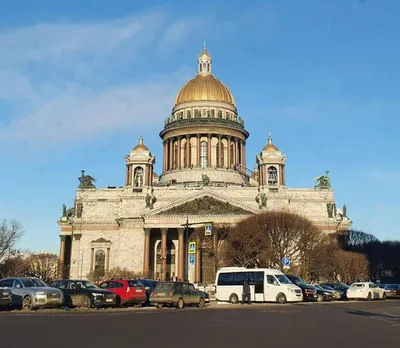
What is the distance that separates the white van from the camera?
3588 centimetres

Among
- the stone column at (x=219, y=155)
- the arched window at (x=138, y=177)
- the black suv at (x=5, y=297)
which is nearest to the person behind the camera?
the black suv at (x=5, y=297)

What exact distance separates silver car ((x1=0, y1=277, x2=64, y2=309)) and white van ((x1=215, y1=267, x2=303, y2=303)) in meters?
14.2

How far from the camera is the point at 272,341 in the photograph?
1477cm

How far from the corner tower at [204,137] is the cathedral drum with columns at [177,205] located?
192 millimetres

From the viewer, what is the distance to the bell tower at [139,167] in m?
87.1

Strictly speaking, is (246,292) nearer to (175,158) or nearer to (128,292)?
(128,292)

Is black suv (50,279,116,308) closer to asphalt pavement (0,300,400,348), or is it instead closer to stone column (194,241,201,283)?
asphalt pavement (0,300,400,348)

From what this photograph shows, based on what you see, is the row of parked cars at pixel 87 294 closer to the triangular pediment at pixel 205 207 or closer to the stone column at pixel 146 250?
the triangular pediment at pixel 205 207

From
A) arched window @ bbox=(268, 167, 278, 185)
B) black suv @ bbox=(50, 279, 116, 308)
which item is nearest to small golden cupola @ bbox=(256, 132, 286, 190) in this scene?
→ arched window @ bbox=(268, 167, 278, 185)

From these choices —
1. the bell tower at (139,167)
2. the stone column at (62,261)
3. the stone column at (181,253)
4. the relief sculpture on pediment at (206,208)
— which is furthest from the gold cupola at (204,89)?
the stone column at (62,261)

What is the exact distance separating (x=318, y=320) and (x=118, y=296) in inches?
513

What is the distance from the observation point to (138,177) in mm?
88250

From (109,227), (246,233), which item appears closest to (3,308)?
(246,233)

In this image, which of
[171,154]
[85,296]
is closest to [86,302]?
[85,296]
